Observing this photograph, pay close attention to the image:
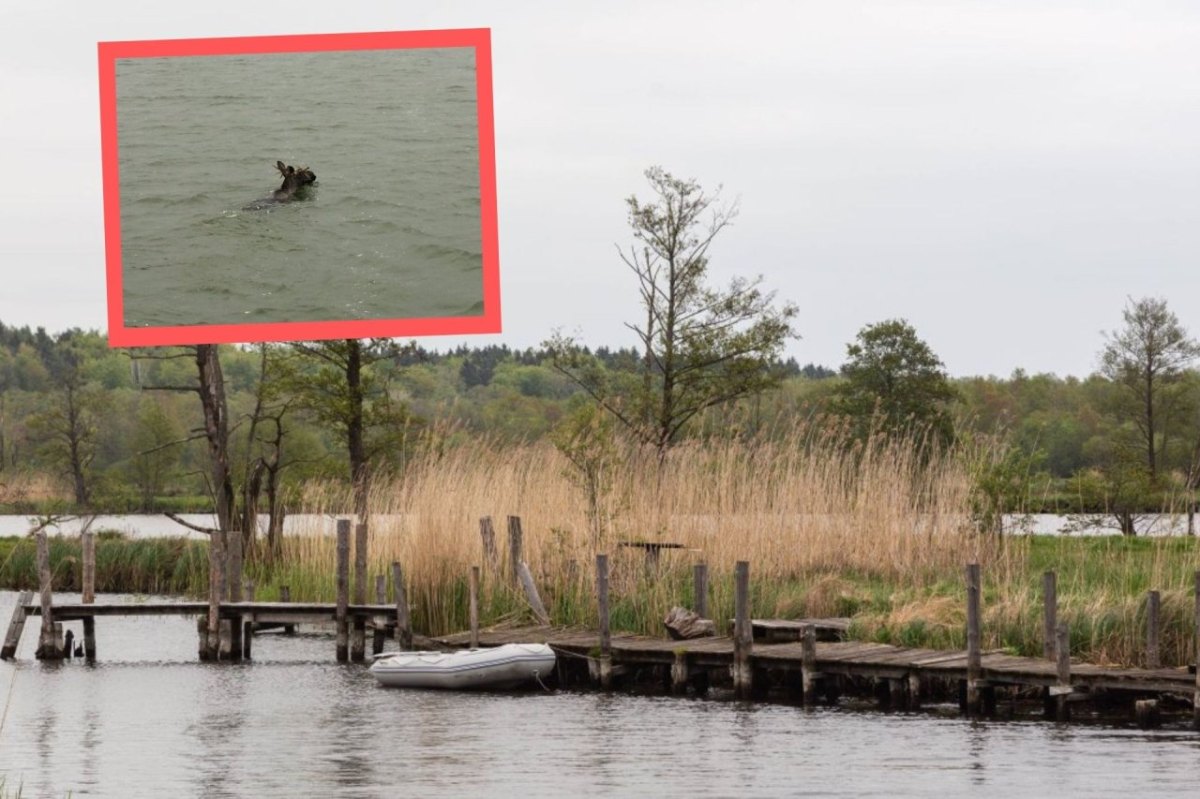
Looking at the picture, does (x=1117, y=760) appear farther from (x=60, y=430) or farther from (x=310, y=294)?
(x=60, y=430)

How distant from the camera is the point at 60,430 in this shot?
68875mm

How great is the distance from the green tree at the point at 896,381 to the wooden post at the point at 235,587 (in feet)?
75.2

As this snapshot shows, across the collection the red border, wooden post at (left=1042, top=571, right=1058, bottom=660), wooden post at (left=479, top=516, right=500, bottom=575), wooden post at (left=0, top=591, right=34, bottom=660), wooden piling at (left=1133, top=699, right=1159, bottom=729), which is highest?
the red border

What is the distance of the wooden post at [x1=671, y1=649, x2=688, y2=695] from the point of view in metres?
24.7

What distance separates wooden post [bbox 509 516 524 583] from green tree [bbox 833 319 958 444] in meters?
23.9

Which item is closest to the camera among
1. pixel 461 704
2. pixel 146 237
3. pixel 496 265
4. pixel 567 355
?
pixel 496 265

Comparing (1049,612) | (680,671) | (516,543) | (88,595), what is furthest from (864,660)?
(88,595)

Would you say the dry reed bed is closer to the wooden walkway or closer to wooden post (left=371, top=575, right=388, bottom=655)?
wooden post (left=371, top=575, right=388, bottom=655)

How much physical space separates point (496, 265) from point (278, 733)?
13.3 metres

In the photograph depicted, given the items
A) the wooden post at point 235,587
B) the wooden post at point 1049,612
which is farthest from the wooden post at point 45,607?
the wooden post at point 1049,612

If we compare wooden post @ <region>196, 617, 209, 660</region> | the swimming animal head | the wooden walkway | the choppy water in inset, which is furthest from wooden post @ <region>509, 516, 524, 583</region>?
the swimming animal head

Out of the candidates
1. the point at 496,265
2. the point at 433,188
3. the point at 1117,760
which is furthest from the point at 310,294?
the point at 1117,760

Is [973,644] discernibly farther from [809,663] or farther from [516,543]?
[516,543]

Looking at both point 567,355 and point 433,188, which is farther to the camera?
point 567,355
